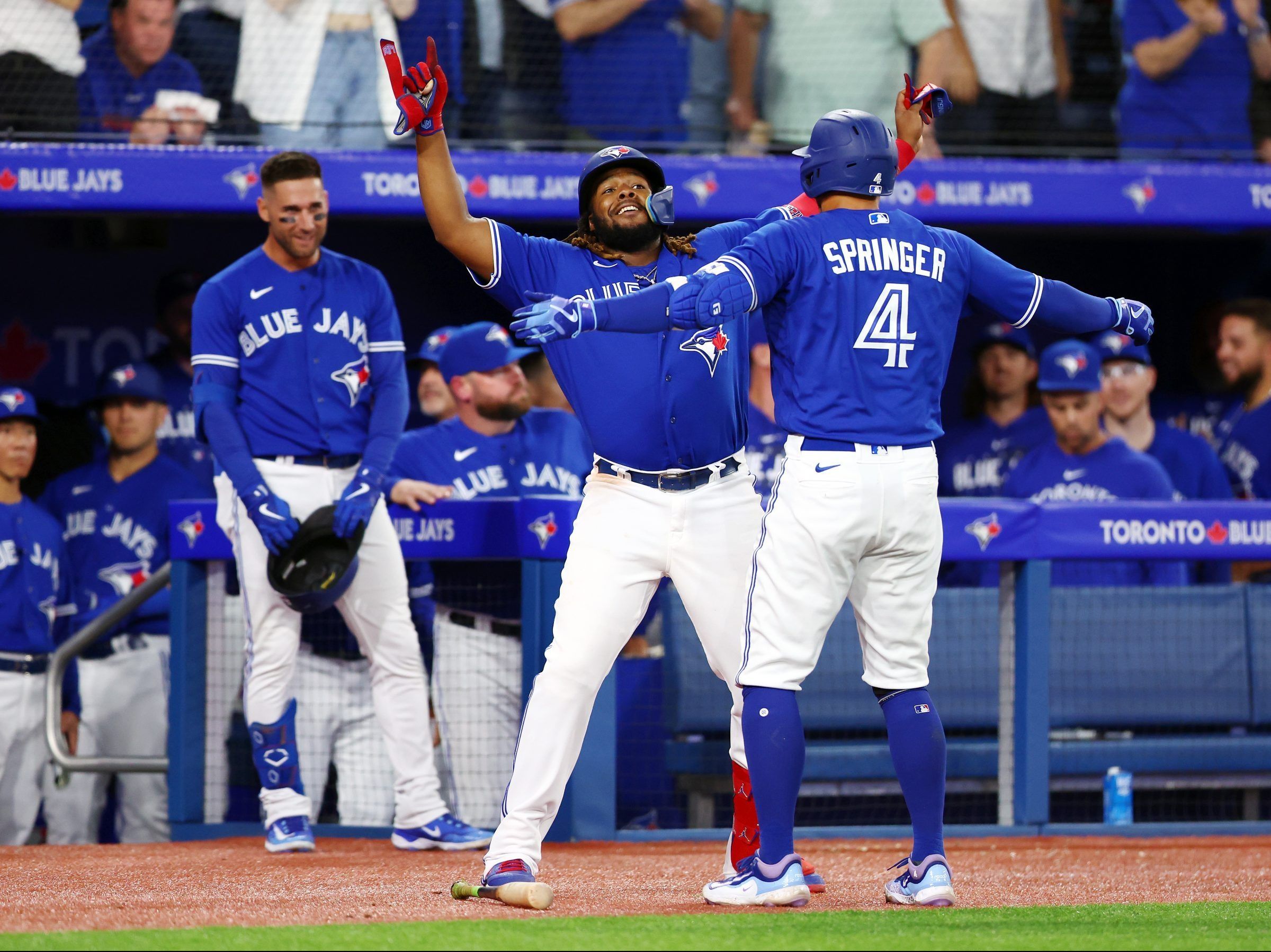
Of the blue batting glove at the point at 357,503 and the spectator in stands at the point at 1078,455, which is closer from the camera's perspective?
the blue batting glove at the point at 357,503

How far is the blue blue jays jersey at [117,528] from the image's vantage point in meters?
6.42

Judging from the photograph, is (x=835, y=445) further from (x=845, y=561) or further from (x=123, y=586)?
(x=123, y=586)

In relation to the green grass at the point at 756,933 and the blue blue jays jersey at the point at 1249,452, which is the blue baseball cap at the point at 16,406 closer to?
the green grass at the point at 756,933

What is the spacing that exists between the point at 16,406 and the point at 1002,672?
381 centimetres

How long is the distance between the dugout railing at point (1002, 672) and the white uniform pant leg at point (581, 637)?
1456 mm

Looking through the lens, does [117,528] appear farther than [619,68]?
No

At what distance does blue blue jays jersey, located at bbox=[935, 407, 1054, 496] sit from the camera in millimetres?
6875

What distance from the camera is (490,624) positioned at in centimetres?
533

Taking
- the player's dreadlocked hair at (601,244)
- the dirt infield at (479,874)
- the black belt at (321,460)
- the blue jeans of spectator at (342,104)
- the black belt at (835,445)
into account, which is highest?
the blue jeans of spectator at (342,104)

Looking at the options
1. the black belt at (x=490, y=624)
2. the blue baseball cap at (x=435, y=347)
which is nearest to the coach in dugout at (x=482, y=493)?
the black belt at (x=490, y=624)

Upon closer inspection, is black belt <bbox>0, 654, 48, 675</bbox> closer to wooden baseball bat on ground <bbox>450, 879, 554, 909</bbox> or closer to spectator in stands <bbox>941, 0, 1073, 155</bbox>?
wooden baseball bat on ground <bbox>450, 879, 554, 909</bbox>

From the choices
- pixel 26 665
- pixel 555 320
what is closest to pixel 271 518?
pixel 555 320

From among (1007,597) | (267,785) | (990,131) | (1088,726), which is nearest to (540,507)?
(267,785)

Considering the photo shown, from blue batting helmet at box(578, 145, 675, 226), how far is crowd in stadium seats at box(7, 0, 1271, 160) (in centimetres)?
314
